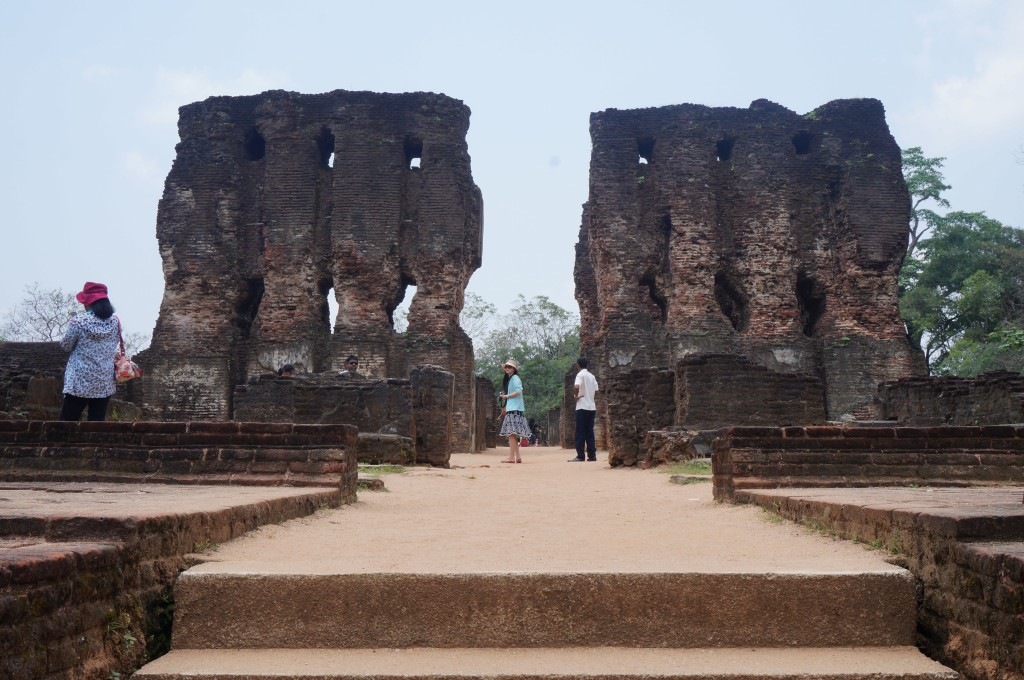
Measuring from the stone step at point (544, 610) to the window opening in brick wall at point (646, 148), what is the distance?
67.5 ft

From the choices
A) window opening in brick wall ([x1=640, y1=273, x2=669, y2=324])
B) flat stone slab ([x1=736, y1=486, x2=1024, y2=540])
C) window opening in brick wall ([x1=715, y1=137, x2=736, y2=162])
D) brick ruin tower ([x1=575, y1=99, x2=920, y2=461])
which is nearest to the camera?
flat stone slab ([x1=736, y1=486, x2=1024, y2=540])

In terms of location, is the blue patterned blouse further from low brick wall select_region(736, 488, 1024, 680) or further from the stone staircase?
low brick wall select_region(736, 488, 1024, 680)

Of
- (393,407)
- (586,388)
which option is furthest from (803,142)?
(393,407)

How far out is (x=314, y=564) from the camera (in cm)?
302

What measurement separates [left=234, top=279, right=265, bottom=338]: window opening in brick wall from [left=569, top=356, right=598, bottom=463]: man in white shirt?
37.2ft

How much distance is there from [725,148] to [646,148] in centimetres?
220

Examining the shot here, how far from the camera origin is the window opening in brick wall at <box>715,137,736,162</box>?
896 inches

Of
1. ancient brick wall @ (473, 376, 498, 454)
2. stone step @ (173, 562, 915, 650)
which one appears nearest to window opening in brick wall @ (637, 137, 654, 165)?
ancient brick wall @ (473, 376, 498, 454)

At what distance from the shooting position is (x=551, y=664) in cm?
252

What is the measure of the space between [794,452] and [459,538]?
9.30 feet

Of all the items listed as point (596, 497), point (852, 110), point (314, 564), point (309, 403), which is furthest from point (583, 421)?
point (852, 110)

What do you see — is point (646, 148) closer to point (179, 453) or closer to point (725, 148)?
point (725, 148)

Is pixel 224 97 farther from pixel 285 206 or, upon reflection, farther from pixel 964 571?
pixel 964 571

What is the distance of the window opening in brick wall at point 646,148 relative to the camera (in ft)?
74.0
